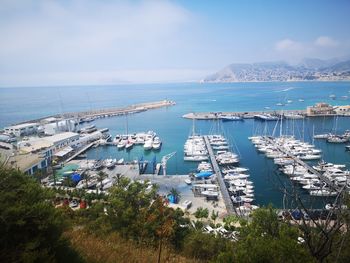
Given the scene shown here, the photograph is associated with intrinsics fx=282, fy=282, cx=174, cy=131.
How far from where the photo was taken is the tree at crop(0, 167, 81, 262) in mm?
2832

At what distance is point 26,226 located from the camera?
10.2 ft

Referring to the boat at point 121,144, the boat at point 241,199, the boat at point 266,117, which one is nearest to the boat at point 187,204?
the boat at point 241,199

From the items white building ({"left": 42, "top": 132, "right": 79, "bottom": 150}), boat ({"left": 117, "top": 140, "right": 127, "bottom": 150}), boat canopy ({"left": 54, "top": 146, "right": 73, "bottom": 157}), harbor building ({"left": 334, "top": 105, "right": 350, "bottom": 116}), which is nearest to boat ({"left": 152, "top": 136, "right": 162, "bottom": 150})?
boat ({"left": 117, "top": 140, "right": 127, "bottom": 150})

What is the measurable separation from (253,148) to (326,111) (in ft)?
54.2

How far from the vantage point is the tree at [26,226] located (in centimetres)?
283

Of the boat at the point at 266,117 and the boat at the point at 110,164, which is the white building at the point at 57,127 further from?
the boat at the point at 266,117

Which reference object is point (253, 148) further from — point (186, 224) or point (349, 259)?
point (349, 259)

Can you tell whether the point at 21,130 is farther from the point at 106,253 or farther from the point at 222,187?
the point at 106,253

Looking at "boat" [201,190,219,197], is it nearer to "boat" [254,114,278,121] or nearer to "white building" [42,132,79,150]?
"white building" [42,132,79,150]

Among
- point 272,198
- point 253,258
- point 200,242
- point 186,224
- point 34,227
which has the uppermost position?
point 34,227

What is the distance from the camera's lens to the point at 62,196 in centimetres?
1098

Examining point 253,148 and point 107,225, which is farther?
point 253,148

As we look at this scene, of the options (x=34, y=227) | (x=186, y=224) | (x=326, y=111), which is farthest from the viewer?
(x=326, y=111)

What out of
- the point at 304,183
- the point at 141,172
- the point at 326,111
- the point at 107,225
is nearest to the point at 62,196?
the point at 107,225
